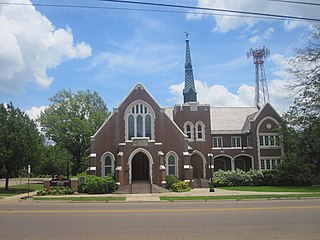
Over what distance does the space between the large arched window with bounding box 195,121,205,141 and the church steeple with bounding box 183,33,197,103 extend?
5.25 m

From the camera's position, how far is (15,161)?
33.1m

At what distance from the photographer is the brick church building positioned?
3509 centimetres

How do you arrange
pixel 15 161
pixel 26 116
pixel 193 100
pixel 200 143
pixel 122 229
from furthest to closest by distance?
pixel 193 100
pixel 200 143
pixel 26 116
pixel 15 161
pixel 122 229

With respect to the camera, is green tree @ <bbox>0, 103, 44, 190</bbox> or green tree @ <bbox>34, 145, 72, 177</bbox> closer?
green tree @ <bbox>0, 103, 44, 190</bbox>

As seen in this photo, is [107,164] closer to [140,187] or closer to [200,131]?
[140,187]

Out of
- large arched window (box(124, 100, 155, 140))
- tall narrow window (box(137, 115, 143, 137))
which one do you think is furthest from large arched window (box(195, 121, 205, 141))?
tall narrow window (box(137, 115, 143, 137))

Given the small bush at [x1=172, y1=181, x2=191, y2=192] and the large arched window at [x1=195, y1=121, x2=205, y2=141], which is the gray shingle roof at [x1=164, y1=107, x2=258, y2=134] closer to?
the large arched window at [x1=195, y1=121, x2=205, y2=141]

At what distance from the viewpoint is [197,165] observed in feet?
141

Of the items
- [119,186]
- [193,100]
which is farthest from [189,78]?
[119,186]

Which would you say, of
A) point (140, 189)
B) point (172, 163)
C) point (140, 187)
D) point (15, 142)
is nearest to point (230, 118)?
point (172, 163)

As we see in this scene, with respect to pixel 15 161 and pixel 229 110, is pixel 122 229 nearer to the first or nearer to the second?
pixel 15 161

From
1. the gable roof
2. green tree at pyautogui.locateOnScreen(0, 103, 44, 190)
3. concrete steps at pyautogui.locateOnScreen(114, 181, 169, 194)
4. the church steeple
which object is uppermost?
the church steeple

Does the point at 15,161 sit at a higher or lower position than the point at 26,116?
lower

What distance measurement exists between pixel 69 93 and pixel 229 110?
2935 cm
